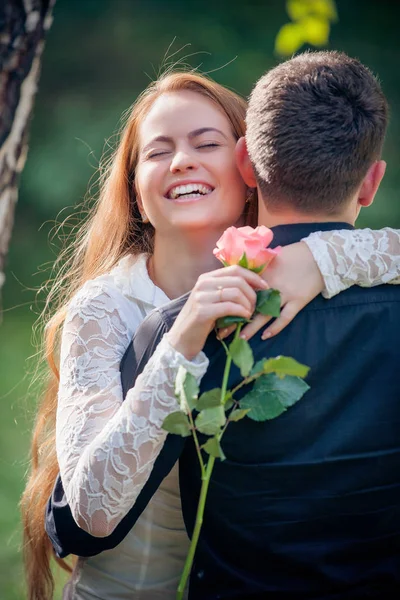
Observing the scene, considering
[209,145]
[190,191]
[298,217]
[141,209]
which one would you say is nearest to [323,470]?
[298,217]

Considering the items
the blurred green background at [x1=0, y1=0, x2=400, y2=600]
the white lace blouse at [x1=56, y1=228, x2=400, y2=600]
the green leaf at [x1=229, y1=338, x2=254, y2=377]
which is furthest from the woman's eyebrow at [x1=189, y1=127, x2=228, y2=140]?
the blurred green background at [x1=0, y1=0, x2=400, y2=600]

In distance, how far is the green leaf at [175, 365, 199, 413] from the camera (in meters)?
1.61

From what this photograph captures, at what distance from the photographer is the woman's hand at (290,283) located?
170 cm

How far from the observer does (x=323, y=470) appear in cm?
174

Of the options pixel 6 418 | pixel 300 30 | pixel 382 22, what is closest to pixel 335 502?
pixel 300 30

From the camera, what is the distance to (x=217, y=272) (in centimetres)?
168

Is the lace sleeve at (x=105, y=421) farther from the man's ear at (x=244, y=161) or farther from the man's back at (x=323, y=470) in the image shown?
the man's ear at (x=244, y=161)

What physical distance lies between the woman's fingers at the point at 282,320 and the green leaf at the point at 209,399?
6.5 inches

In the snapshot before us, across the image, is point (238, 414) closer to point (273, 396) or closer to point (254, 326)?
point (273, 396)

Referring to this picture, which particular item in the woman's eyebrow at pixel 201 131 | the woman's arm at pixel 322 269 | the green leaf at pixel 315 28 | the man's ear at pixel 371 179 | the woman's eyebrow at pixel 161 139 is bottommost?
the woman's arm at pixel 322 269

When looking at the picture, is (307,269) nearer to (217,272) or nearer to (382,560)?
(217,272)

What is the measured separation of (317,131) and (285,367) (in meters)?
0.53

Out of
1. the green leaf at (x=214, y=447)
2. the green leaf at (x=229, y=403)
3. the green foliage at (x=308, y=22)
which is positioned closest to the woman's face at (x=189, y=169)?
the green foliage at (x=308, y=22)

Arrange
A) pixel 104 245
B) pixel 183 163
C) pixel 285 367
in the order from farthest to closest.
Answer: pixel 104 245, pixel 183 163, pixel 285 367
